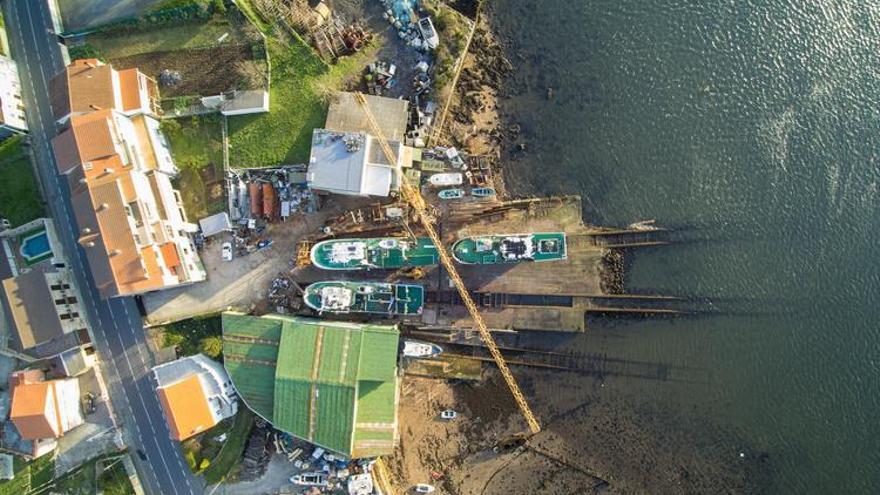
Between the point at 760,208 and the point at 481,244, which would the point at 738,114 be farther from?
the point at 481,244

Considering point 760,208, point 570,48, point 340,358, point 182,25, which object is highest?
point 182,25

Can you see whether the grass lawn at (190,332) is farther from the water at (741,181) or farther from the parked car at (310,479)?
the water at (741,181)

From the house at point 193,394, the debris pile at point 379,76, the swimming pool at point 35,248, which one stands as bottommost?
the house at point 193,394

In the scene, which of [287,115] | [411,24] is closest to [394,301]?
[287,115]

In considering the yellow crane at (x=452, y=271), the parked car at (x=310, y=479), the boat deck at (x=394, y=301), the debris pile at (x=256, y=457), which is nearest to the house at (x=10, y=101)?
A: the yellow crane at (x=452, y=271)

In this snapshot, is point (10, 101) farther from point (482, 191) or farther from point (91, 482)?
point (482, 191)

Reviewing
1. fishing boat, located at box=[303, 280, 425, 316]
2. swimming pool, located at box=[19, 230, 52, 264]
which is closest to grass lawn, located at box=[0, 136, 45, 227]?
swimming pool, located at box=[19, 230, 52, 264]

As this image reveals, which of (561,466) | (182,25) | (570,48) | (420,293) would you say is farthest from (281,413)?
(570,48)
